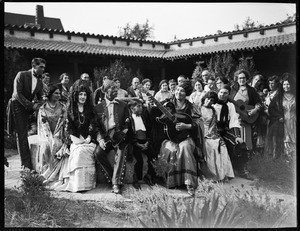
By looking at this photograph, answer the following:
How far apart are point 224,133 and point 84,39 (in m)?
5.21

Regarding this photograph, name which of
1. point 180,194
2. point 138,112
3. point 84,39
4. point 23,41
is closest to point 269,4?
point 138,112

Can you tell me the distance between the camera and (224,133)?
502cm

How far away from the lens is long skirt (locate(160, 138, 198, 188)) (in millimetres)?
4523

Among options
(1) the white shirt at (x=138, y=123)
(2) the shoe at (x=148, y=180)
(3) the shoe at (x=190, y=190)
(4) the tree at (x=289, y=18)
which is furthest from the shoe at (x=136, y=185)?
(4) the tree at (x=289, y=18)

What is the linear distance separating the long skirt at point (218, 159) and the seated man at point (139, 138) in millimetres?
946

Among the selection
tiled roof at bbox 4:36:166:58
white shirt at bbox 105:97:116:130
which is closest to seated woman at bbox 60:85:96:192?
white shirt at bbox 105:97:116:130

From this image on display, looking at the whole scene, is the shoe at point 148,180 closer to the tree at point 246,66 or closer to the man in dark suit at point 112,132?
the man in dark suit at point 112,132

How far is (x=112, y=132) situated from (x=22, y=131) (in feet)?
4.60

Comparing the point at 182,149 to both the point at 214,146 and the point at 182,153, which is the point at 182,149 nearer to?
the point at 182,153

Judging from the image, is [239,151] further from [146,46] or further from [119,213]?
[146,46]

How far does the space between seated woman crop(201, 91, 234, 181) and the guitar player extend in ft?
1.55

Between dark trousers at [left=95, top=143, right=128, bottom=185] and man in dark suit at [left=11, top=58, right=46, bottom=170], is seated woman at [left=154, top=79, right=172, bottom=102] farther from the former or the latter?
man in dark suit at [left=11, top=58, right=46, bottom=170]

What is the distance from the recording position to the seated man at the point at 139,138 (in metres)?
4.73

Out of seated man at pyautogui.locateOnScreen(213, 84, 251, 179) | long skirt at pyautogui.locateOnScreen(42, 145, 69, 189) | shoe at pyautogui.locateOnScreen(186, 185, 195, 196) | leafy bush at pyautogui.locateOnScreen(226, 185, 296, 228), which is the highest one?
seated man at pyautogui.locateOnScreen(213, 84, 251, 179)
